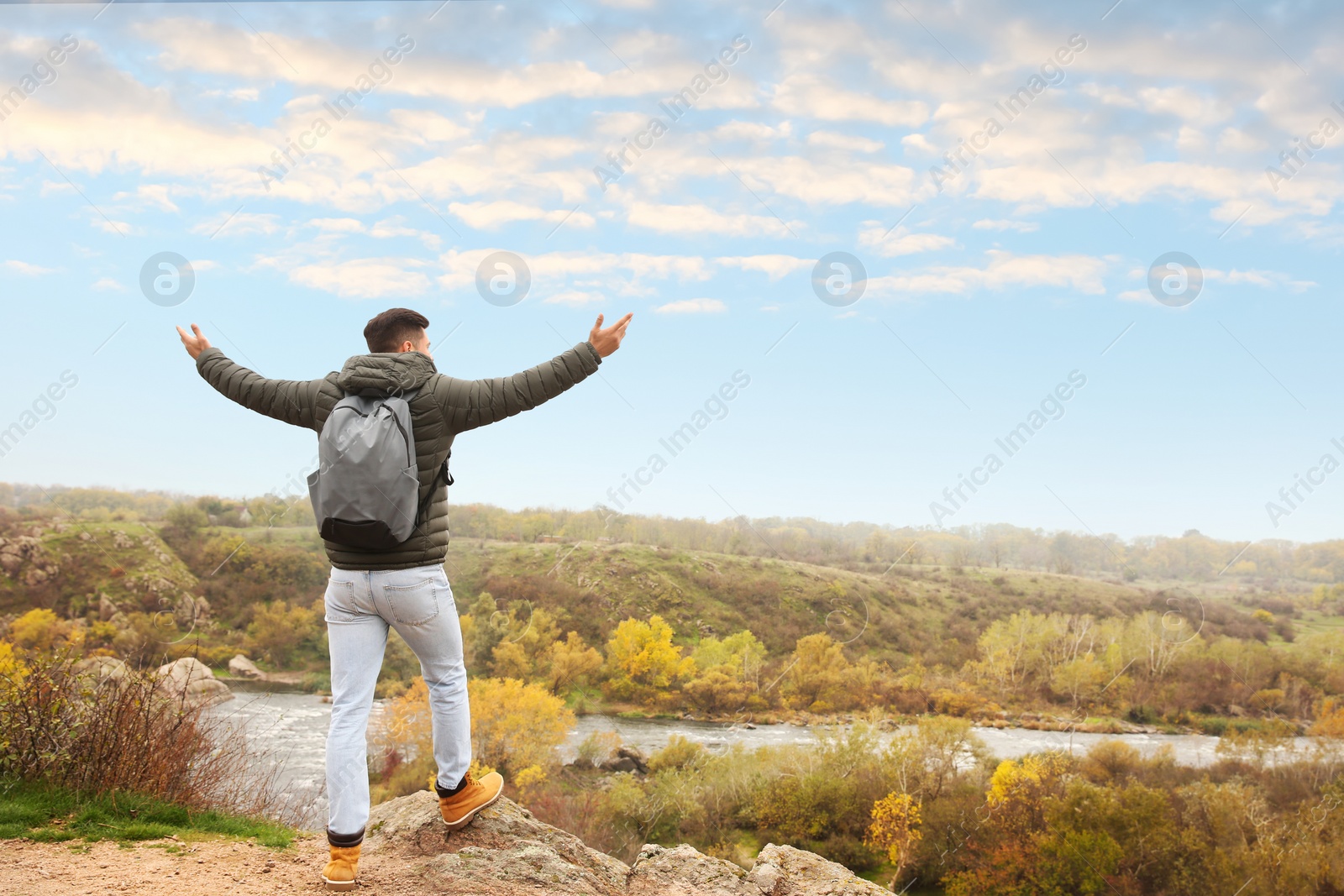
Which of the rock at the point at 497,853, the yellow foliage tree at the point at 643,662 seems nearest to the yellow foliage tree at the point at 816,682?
the yellow foliage tree at the point at 643,662

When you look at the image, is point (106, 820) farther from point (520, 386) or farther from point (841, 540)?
point (841, 540)

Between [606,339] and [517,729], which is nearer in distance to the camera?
[606,339]

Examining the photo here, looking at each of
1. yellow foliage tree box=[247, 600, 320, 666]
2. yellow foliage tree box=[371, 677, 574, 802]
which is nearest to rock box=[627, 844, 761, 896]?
yellow foliage tree box=[371, 677, 574, 802]

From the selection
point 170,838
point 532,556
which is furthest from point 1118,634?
point 170,838

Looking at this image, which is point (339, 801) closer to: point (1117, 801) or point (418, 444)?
point (418, 444)

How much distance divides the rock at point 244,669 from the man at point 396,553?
69.6m

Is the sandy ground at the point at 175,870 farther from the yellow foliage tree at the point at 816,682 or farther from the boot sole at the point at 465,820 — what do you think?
the yellow foliage tree at the point at 816,682

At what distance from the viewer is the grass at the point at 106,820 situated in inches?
192

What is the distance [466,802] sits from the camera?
4.49 metres

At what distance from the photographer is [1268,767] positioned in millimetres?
54156

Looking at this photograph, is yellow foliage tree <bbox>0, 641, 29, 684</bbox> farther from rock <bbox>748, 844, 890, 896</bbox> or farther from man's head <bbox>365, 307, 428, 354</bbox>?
rock <bbox>748, 844, 890, 896</bbox>

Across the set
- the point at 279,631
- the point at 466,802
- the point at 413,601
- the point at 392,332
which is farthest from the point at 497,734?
the point at 392,332

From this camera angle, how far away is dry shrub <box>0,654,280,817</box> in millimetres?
5477

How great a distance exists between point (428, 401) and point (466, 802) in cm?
228
